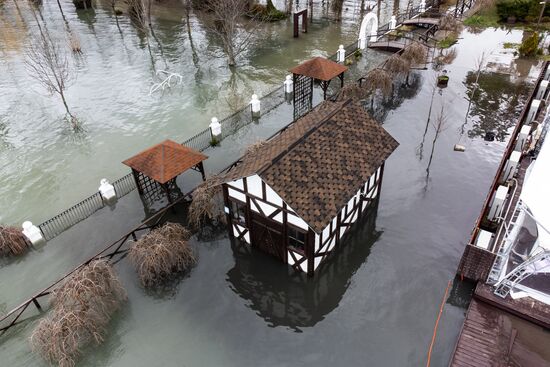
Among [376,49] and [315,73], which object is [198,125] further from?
[376,49]

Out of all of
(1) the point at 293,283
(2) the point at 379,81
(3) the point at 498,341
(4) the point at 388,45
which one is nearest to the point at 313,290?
(1) the point at 293,283

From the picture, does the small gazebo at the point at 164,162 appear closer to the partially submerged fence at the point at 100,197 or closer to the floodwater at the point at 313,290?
the partially submerged fence at the point at 100,197

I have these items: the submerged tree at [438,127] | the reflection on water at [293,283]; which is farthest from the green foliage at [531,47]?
the reflection on water at [293,283]

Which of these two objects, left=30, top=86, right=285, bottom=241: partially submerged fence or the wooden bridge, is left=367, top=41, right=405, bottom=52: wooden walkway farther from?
left=30, top=86, right=285, bottom=241: partially submerged fence

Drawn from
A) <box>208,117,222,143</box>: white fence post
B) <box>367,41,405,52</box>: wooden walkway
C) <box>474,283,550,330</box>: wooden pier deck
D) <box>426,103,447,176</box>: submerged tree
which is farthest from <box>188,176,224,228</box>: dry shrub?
<box>367,41,405,52</box>: wooden walkway

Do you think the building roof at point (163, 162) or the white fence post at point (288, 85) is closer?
the building roof at point (163, 162)

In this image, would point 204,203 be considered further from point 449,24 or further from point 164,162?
point 449,24
